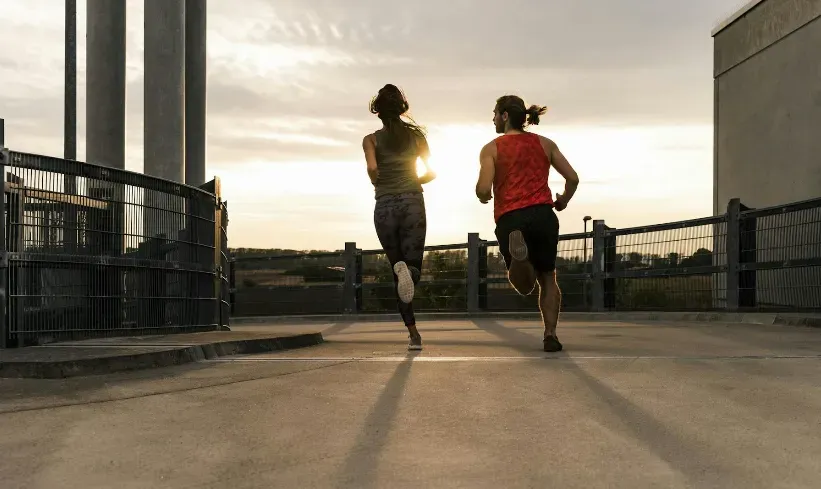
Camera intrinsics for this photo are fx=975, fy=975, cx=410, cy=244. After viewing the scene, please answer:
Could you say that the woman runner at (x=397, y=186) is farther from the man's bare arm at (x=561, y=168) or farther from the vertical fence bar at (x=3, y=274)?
the vertical fence bar at (x=3, y=274)

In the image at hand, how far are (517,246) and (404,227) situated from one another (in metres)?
0.99

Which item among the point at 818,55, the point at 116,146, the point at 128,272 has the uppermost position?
the point at 818,55

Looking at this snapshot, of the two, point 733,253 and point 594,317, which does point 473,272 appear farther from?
point 733,253

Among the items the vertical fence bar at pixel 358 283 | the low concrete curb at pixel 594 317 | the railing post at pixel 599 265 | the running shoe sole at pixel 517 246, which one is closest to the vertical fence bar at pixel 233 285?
the low concrete curb at pixel 594 317

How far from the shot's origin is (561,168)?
7.30 meters

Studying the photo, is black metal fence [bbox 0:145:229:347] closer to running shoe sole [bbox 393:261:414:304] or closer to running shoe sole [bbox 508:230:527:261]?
running shoe sole [bbox 393:261:414:304]

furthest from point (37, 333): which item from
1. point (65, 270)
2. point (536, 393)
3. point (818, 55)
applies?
point (818, 55)

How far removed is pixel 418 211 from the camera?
7410 millimetres

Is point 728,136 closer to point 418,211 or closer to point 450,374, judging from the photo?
point 418,211

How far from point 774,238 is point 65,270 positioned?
28.6 feet

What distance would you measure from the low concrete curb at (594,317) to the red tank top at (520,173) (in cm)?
530

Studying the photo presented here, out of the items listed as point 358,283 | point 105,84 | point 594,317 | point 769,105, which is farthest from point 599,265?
point 769,105

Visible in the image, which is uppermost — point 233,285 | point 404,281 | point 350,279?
point 404,281

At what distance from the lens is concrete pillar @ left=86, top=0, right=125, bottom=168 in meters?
15.2
